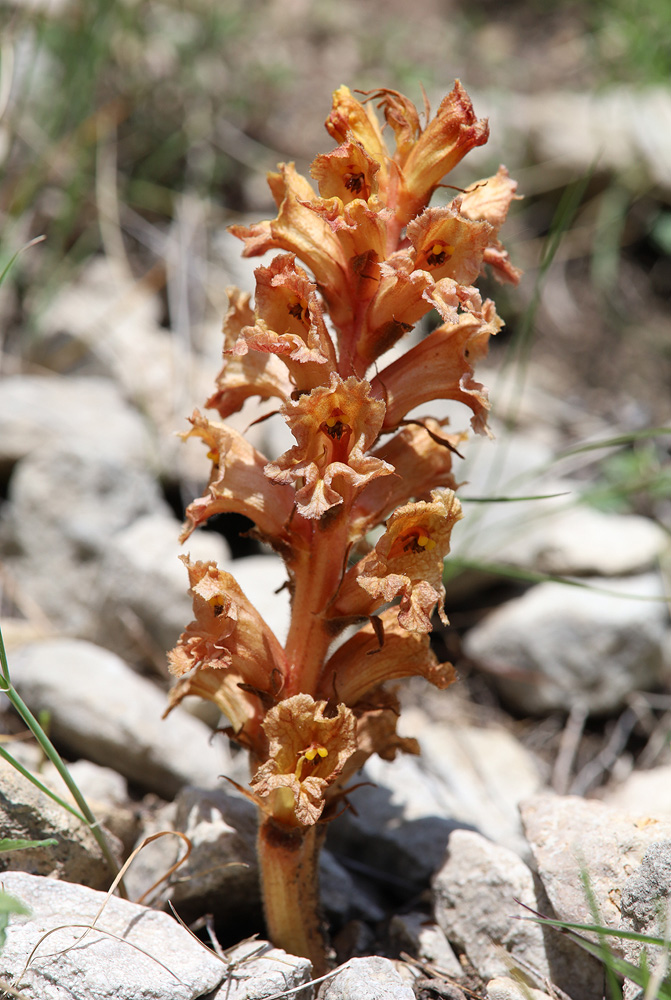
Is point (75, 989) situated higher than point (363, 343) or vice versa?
point (363, 343)

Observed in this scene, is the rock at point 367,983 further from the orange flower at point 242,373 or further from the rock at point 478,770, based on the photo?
the orange flower at point 242,373

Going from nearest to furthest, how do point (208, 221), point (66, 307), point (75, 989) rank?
point (75, 989)
point (66, 307)
point (208, 221)

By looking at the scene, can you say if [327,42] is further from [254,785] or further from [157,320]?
[254,785]

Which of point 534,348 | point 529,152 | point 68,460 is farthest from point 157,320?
point 529,152

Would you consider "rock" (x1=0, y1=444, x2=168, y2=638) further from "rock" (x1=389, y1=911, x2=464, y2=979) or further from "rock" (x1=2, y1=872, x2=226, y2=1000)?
"rock" (x1=389, y1=911, x2=464, y2=979)

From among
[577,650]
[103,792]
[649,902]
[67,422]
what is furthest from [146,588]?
[649,902]

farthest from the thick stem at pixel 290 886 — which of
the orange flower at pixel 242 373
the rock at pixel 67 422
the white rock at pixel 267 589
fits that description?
the rock at pixel 67 422
